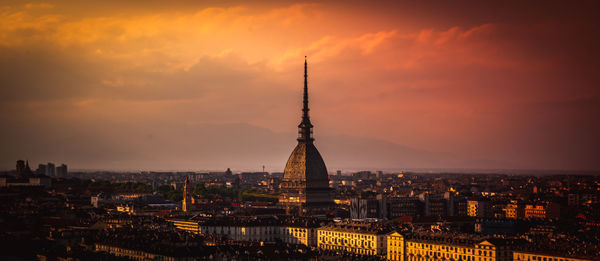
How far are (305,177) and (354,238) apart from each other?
115ft

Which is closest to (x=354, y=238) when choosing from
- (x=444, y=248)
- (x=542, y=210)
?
(x=444, y=248)

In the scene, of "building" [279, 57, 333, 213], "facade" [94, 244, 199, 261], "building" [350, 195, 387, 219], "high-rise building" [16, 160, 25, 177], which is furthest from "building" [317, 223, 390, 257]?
"high-rise building" [16, 160, 25, 177]

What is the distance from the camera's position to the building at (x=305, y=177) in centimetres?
11531

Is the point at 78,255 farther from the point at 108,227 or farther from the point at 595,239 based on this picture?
the point at 595,239

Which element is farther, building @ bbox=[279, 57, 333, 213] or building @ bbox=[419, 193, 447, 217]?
building @ bbox=[419, 193, 447, 217]

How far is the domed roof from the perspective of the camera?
382 ft

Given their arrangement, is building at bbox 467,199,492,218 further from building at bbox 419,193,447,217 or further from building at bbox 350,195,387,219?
building at bbox 350,195,387,219

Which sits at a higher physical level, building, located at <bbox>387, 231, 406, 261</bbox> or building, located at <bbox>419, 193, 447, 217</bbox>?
building, located at <bbox>419, 193, 447, 217</bbox>

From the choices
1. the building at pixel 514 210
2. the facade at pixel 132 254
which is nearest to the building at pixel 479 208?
the building at pixel 514 210

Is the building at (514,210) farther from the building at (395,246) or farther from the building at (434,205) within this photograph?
the building at (395,246)

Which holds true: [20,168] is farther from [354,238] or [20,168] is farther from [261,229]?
[354,238]

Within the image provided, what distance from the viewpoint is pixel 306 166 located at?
383ft

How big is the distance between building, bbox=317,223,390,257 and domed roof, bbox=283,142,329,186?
29.0 metres

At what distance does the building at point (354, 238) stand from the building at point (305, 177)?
27.8 meters
